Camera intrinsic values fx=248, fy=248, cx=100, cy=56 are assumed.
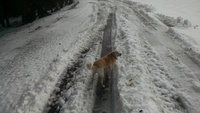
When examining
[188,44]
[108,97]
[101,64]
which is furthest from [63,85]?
[188,44]

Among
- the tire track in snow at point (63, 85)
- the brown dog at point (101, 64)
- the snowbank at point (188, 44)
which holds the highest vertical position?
the brown dog at point (101, 64)

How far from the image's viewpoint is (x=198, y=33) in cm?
1627

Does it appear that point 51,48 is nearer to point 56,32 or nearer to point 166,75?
point 56,32

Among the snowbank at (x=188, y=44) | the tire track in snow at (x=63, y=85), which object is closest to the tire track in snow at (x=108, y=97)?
the tire track in snow at (x=63, y=85)

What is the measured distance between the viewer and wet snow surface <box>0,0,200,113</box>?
312 inches

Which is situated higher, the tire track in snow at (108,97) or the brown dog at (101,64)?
the brown dog at (101,64)

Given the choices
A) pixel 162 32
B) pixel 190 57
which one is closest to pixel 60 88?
pixel 190 57

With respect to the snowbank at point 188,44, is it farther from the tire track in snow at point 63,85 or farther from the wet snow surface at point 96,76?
the tire track in snow at point 63,85

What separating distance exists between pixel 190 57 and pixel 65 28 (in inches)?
445

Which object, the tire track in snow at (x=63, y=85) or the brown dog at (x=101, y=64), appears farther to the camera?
the brown dog at (x=101, y=64)

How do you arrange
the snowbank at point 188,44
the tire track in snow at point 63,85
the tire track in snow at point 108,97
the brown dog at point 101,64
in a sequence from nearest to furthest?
the tire track in snow at point 108,97 < the tire track in snow at point 63,85 < the brown dog at point 101,64 < the snowbank at point 188,44

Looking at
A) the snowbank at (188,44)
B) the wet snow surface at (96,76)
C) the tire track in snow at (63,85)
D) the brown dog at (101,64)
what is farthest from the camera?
the snowbank at (188,44)

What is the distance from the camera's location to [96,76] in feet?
31.8

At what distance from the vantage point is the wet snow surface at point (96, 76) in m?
7.93
